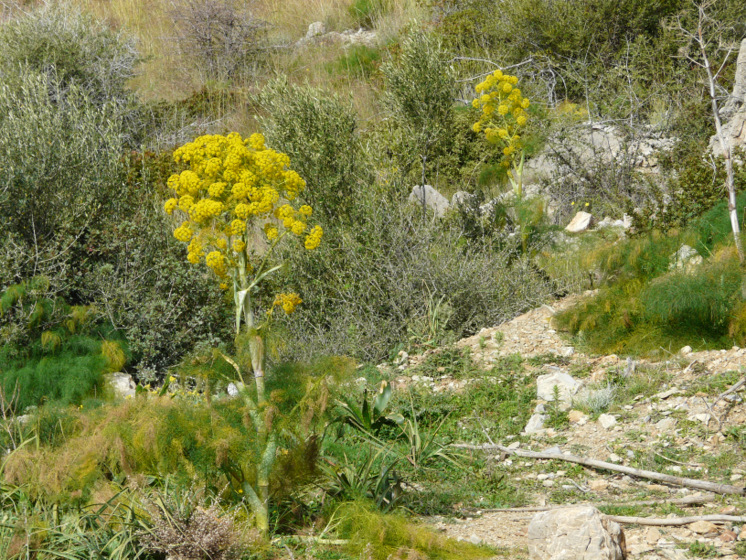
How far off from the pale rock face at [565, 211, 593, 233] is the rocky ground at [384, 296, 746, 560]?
273 cm

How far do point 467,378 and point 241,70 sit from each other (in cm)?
1139

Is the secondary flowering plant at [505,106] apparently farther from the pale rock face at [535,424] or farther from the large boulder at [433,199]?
the pale rock face at [535,424]

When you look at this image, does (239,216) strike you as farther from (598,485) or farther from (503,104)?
(503,104)

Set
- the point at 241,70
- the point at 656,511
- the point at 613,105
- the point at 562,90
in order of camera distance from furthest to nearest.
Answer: the point at 241,70
the point at 562,90
the point at 613,105
the point at 656,511

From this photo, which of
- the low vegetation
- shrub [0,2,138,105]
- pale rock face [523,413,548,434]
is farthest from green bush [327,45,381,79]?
pale rock face [523,413,548,434]

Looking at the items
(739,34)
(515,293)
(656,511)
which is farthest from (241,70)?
(656,511)

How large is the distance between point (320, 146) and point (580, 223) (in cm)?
307

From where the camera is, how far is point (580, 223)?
846 centimetres

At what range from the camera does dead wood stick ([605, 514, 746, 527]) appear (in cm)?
310

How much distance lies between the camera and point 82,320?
20.1ft

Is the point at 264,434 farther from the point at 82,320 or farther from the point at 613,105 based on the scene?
the point at 613,105

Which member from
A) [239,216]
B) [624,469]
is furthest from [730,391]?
[239,216]

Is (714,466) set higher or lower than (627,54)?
lower

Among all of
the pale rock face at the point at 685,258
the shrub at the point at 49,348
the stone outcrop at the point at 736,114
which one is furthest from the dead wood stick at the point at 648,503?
the stone outcrop at the point at 736,114
